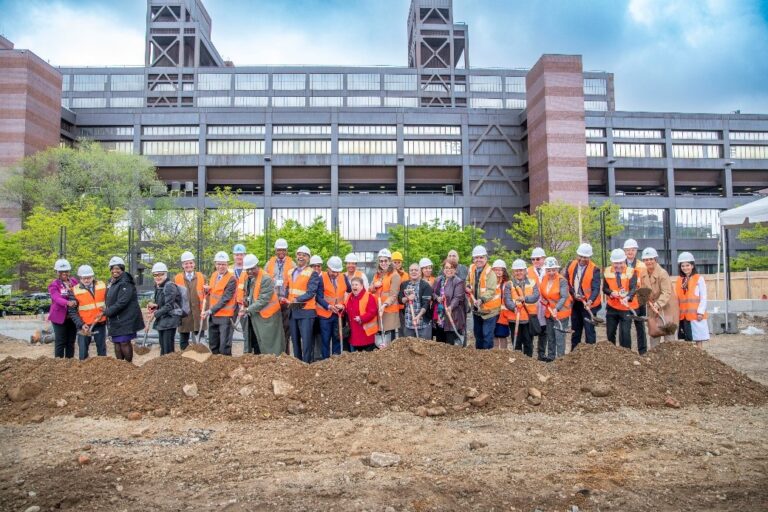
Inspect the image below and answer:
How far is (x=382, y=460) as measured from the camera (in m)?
4.52

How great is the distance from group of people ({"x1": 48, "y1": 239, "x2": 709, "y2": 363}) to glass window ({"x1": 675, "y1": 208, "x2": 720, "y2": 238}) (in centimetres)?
5040

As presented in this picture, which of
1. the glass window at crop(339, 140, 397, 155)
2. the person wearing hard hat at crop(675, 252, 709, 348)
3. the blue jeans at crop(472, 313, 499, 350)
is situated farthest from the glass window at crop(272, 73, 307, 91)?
the person wearing hard hat at crop(675, 252, 709, 348)

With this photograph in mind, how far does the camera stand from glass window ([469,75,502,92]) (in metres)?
71.9

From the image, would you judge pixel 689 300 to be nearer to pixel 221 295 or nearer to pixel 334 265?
pixel 334 265

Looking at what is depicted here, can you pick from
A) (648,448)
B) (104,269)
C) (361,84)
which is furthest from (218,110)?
(648,448)

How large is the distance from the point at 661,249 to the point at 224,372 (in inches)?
2127

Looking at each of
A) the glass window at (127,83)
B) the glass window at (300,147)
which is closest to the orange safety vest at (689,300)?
the glass window at (300,147)

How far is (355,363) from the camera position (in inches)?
268

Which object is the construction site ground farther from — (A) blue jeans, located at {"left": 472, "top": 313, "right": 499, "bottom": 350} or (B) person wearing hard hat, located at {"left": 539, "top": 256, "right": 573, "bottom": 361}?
(A) blue jeans, located at {"left": 472, "top": 313, "right": 499, "bottom": 350}

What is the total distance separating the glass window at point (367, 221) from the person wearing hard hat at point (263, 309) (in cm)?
4157

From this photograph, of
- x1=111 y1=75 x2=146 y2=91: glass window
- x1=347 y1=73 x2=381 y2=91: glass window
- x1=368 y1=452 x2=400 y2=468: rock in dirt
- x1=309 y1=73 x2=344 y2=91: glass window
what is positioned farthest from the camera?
x1=111 y1=75 x2=146 y2=91: glass window

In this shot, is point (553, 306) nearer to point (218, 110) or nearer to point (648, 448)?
point (648, 448)

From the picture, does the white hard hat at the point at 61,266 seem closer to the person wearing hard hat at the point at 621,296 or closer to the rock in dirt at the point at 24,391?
the rock in dirt at the point at 24,391

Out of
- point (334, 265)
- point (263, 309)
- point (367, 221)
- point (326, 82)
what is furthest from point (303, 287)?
point (326, 82)
